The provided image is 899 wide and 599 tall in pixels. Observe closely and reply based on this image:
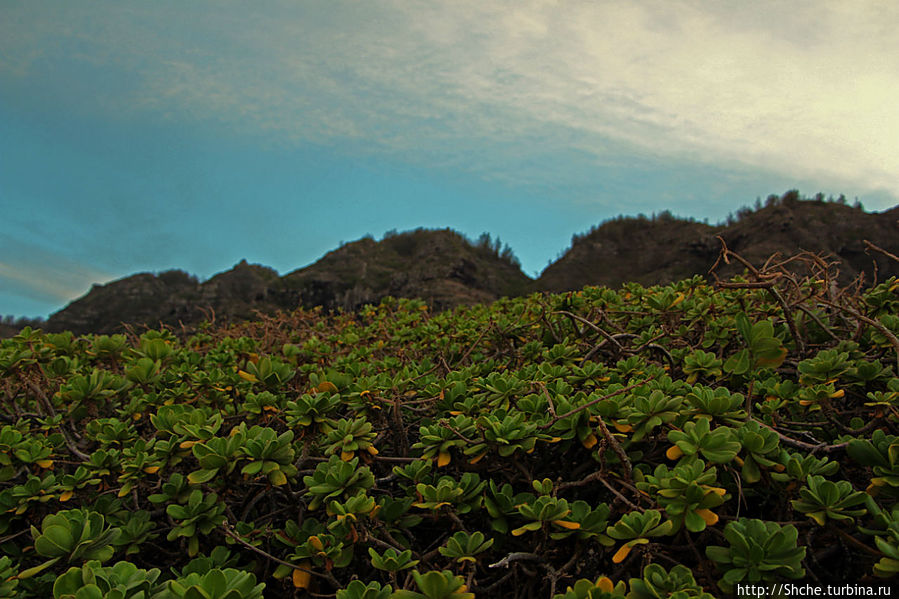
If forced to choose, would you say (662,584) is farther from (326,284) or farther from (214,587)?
(326,284)

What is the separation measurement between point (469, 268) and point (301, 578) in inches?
834

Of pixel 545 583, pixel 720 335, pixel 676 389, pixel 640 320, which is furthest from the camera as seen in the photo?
pixel 640 320

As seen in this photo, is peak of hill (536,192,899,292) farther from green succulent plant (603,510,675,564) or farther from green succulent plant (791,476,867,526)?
green succulent plant (603,510,675,564)

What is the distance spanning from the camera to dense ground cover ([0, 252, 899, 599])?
3.87 feet

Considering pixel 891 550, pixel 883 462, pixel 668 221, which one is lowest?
pixel 891 550

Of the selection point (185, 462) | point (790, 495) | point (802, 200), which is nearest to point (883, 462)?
point (790, 495)

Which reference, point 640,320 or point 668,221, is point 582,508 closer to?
point 640,320

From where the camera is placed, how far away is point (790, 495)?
4.40 ft

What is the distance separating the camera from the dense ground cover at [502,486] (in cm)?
118

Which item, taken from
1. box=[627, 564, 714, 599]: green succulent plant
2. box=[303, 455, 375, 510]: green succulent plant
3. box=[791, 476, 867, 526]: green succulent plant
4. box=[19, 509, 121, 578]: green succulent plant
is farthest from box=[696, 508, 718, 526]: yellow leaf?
box=[19, 509, 121, 578]: green succulent plant

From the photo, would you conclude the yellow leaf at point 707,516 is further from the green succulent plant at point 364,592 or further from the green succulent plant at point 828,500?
the green succulent plant at point 364,592

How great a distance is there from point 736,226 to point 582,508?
2138cm

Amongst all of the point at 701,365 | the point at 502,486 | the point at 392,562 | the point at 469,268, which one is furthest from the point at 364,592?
the point at 469,268

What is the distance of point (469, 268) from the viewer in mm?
22375
